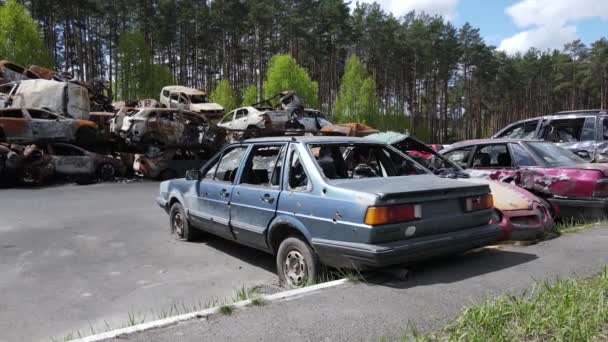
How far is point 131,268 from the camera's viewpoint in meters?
6.17

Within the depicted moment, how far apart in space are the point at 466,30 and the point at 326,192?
67083mm

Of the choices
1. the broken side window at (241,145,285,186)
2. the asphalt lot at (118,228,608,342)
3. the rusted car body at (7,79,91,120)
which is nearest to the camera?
the asphalt lot at (118,228,608,342)

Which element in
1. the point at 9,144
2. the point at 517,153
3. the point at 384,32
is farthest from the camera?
the point at 384,32

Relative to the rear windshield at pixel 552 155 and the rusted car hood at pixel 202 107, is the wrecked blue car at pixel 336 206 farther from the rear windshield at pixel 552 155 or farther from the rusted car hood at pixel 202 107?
the rusted car hood at pixel 202 107

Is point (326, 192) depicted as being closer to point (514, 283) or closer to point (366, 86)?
point (514, 283)

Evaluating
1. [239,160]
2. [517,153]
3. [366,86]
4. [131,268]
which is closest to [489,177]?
[517,153]

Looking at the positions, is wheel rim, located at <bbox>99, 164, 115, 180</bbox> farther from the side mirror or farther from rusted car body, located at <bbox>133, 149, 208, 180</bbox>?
the side mirror

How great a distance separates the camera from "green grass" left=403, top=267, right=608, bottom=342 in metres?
3.00

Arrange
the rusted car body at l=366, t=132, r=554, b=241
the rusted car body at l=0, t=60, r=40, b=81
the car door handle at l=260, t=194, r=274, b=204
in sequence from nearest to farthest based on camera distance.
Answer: the car door handle at l=260, t=194, r=274, b=204 < the rusted car body at l=366, t=132, r=554, b=241 < the rusted car body at l=0, t=60, r=40, b=81

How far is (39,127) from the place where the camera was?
619 inches

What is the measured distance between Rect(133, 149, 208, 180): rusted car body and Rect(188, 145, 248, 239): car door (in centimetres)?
1063

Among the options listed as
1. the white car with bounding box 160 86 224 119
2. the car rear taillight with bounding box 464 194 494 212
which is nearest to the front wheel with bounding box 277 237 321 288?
the car rear taillight with bounding box 464 194 494 212

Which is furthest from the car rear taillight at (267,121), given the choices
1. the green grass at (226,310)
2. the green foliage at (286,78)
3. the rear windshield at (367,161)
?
the green foliage at (286,78)

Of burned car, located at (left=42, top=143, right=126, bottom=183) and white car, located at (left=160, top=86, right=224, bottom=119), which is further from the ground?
white car, located at (left=160, top=86, right=224, bottom=119)
